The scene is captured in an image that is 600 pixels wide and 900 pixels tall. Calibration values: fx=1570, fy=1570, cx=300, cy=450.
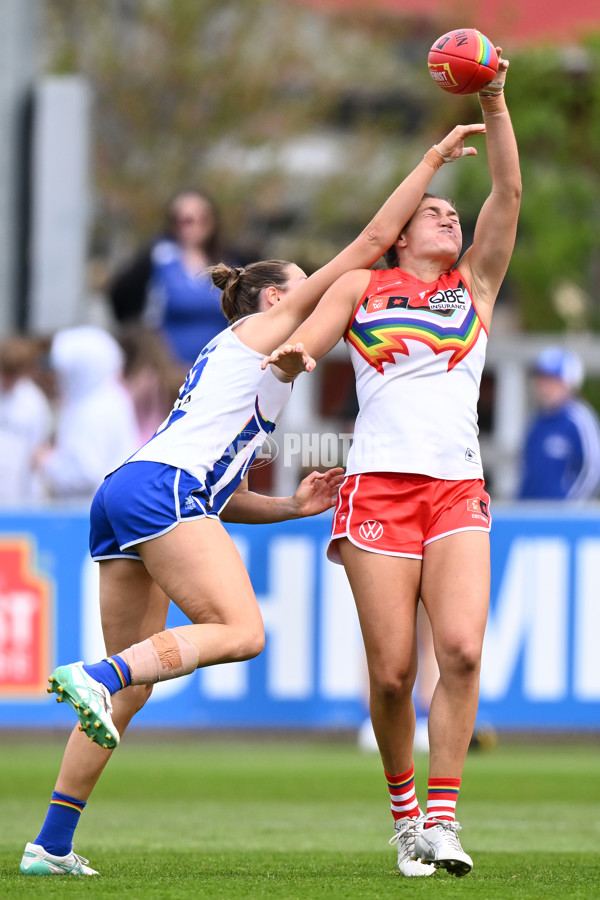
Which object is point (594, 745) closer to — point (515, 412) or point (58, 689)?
point (515, 412)

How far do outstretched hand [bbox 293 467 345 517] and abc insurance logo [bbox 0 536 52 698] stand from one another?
4796 millimetres

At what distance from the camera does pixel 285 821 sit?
7.35 meters

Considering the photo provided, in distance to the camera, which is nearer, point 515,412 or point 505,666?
point 505,666

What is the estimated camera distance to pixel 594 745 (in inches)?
436

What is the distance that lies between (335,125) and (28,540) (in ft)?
50.1

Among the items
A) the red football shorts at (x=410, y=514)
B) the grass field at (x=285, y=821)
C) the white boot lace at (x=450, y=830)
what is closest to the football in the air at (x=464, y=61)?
the red football shorts at (x=410, y=514)

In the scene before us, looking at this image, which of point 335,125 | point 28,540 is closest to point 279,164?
point 335,125

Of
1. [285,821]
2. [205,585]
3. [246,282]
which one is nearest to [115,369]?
[285,821]

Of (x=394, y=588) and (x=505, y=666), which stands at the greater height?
(x=394, y=588)

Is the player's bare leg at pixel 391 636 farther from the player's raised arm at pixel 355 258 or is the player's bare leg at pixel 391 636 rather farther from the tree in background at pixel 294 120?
the tree in background at pixel 294 120

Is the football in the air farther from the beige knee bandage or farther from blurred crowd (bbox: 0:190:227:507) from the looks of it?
blurred crowd (bbox: 0:190:227:507)

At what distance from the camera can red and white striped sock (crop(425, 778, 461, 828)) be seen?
17.0 feet

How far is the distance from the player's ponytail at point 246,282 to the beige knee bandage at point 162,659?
1.27m

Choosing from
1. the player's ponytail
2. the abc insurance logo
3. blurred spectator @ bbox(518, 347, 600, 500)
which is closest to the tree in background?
blurred spectator @ bbox(518, 347, 600, 500)
